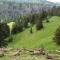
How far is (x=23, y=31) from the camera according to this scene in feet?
282

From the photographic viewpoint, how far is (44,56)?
1397 centimetres

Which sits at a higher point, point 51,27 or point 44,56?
point 44,56

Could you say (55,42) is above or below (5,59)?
below

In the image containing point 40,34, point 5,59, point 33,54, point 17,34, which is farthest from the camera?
point 17,34

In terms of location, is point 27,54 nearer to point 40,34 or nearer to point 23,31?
point 40,34

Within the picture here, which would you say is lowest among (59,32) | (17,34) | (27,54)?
(17,34)

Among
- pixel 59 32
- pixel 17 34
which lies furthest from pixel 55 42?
pixel 17 34

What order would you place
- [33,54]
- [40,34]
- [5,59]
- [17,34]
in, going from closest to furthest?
[5,59] → [33,54] → [40,34] → [17,34]

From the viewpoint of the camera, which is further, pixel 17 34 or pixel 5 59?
pixel 17 34

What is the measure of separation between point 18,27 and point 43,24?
7.10 metres

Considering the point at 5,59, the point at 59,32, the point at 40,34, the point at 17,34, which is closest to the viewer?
the point at 5,59

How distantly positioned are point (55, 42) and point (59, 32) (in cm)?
274

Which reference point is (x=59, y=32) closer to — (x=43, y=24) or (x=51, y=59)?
(x=43, y=24)

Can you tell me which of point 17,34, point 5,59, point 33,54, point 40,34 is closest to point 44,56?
point 33,54
